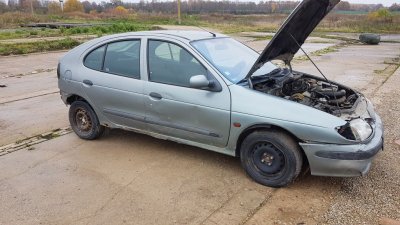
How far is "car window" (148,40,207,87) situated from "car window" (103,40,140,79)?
21 centimetres

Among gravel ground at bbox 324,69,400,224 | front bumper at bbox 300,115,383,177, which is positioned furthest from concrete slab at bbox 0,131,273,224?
gravel ground at bbox 324,69,400,224

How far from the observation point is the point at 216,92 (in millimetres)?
4281

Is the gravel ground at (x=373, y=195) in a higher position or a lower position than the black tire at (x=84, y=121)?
lower

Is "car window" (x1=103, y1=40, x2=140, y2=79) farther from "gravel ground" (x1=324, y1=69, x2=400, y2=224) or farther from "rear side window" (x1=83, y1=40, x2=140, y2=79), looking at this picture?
"gravel ground" (x1=324, y1=69, x2=400, y2=224)

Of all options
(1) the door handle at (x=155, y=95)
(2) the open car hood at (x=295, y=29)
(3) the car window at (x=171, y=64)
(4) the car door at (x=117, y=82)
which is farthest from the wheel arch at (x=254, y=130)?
(4) the car door at (x=117, y=82)

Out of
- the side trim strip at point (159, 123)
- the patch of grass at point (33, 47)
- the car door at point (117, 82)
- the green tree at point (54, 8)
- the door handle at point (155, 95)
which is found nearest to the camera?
the side trim strip at point (159, 123)

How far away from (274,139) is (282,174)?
382 millimetres

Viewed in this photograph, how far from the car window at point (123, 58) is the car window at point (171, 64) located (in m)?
0.21

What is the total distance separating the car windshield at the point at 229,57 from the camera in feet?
14.9

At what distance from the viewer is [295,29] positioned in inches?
179

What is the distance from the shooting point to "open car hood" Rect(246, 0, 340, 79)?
4.21 meters

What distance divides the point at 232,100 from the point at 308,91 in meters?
1.05

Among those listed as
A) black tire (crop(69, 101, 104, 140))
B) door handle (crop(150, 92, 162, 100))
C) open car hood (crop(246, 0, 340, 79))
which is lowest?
black tire (crop(69, 101, 104, 140))

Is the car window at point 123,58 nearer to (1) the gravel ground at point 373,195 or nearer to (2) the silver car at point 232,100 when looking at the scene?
(2) the silver car at point 232,100
